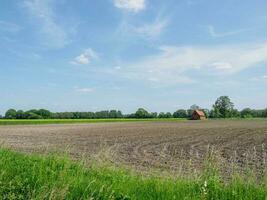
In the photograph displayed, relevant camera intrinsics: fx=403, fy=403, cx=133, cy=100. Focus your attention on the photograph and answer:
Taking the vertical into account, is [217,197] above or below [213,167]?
below

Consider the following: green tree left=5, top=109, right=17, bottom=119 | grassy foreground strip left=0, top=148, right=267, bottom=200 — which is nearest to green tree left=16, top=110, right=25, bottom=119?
green tree left=5, top=109, right=17, bottom=119

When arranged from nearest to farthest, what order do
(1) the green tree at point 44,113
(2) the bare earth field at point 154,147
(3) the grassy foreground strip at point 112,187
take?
(3) the grassy foreground strip at point 112,187, (2) the bare earth field at point 154,147, (1) the green tree at point 44,113

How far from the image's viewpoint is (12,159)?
11.2 meters

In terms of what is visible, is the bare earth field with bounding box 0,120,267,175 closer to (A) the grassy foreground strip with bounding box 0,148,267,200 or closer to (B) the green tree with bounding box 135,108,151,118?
(A) the grassy foreground strip with bounding box 0,148,267,200

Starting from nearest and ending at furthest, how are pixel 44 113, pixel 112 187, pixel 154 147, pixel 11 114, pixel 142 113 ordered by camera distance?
pixel 112 187 → pixel 154 147 → pixel 11 114 → pixel 44 113 → pixel 142 113

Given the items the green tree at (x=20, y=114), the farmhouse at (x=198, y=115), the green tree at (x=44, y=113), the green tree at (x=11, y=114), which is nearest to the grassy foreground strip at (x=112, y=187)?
the green tree at (x=11, y=114)

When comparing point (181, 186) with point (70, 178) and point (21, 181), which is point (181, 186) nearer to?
point (70, 178)

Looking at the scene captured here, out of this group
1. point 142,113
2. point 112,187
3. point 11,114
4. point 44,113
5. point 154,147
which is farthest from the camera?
point 142,113

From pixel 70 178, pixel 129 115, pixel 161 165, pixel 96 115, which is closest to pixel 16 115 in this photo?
pixel 96 115

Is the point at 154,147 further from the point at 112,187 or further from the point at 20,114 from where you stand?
the point at 20,114

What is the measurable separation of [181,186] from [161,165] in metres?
10.0

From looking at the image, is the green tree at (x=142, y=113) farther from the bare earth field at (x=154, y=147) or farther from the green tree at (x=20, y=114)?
the bare earth field at (x=154, y=147)

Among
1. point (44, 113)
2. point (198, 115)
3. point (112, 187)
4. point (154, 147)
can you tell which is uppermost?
point (198, 115)

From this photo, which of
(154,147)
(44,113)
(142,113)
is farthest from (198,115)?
(154,147)
